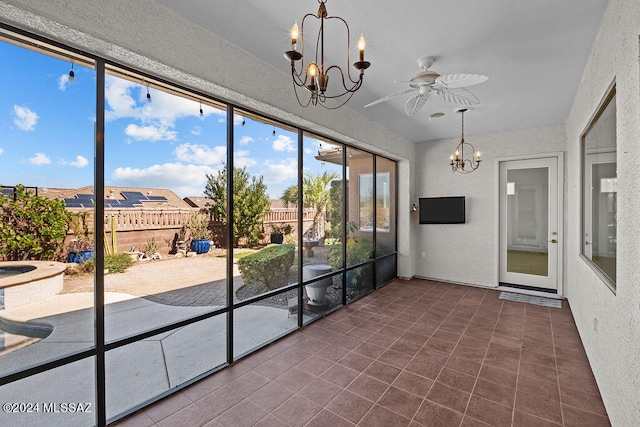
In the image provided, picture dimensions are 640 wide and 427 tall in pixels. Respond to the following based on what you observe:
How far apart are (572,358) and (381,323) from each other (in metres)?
1.89

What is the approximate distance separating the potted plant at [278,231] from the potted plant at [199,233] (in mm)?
822

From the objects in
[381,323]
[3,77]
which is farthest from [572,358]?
[3,77]

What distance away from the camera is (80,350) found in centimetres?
188

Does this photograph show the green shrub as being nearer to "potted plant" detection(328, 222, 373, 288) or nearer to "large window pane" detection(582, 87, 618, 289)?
"potted plant" detection(328, 222, 373, 288)

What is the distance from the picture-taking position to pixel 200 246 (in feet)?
8.66

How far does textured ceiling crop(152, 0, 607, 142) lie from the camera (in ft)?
6.57

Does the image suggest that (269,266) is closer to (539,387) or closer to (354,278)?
(354,278)

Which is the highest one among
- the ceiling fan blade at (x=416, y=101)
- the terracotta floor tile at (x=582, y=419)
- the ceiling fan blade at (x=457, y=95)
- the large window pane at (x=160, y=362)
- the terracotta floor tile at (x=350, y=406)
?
the ceiling fan blade at (x=457, y=95)

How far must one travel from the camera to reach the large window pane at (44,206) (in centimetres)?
163

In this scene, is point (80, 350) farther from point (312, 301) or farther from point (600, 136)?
point (600, 136)

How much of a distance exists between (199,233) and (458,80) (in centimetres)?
A: 255

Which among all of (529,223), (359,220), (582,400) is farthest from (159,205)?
(529,223)

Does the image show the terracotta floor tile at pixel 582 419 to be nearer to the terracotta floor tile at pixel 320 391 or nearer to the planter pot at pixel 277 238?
the terracotta floor tile at pixel 320 391

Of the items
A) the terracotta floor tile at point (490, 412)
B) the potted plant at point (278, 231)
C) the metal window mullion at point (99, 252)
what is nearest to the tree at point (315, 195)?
the potted plant at point (278, 231)
